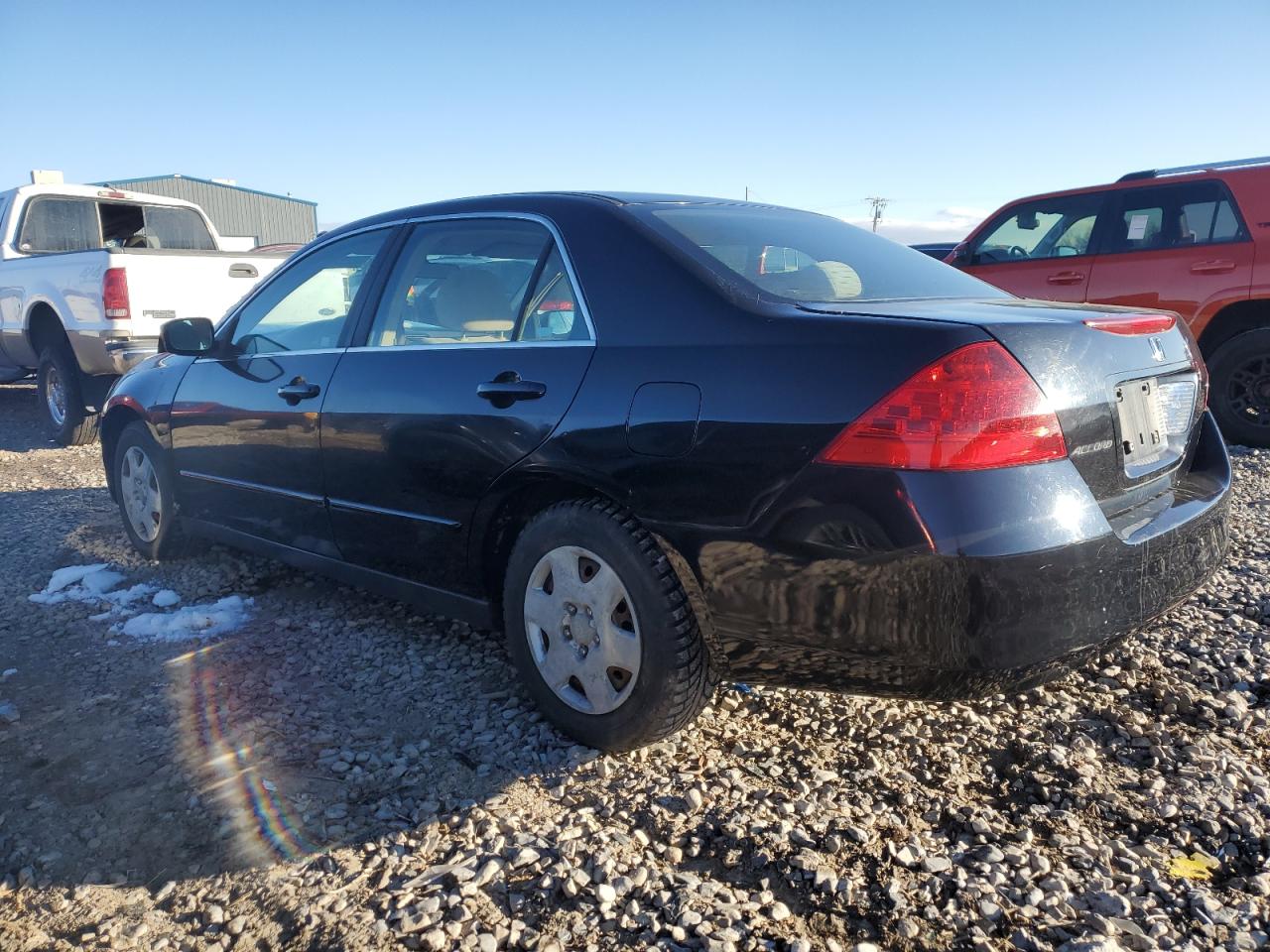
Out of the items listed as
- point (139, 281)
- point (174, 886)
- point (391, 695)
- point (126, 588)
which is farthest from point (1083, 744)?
point (139, 281)

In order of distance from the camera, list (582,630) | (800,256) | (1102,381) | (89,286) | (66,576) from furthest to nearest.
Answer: (89,286) < (66,576) < (800,256) < (582,630) < (1102,381)

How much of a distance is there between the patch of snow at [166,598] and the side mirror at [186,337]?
1074 mm

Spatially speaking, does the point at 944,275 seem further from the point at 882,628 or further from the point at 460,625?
the point at 460,625

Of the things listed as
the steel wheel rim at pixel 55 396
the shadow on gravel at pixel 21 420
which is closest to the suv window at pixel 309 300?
the steel wheel rim at pixel 55 396

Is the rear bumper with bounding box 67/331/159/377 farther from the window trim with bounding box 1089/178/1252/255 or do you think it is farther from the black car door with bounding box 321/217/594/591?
the window trim with bounding box 1089/178/1252/255

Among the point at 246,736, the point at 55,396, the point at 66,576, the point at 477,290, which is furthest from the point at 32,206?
the point at 246,736

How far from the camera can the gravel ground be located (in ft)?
6.51

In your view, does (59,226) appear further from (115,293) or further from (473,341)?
(473,341)

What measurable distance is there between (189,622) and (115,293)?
457 cm

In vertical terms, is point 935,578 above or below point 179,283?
below

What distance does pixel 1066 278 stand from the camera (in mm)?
7227

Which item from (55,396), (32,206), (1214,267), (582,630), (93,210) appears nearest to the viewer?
(582,630)

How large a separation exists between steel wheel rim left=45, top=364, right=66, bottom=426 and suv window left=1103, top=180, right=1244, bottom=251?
8.89 m

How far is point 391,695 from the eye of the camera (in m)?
3.10
